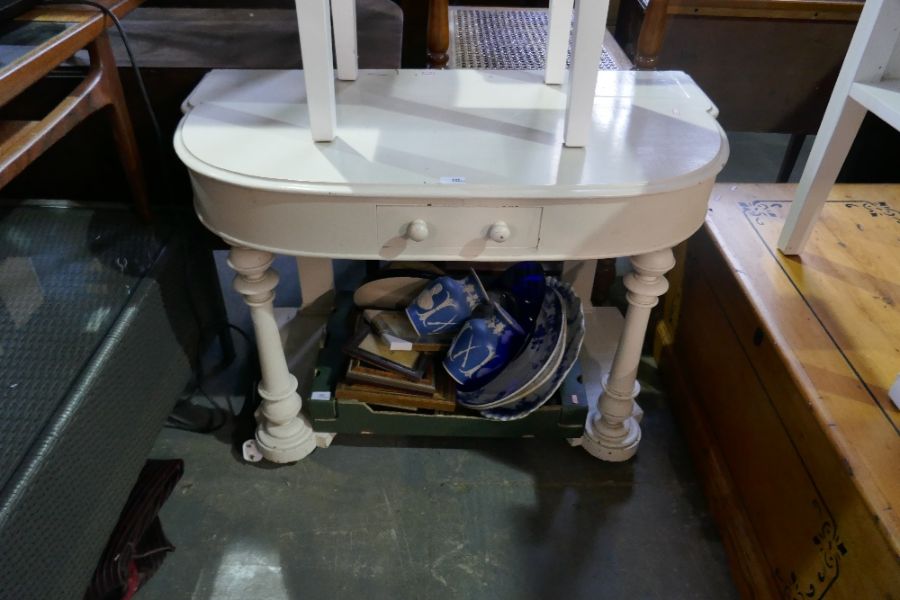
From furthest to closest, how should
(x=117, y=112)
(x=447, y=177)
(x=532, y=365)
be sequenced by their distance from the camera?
(x=532, y=365)
(x=117, y=112)
(x=447, y=177)

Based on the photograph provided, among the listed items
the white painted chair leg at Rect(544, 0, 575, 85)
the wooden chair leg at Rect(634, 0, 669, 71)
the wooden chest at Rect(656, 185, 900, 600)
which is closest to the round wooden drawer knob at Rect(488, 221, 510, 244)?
the white painted chair leg at Rect(544, 0, 575, 85)

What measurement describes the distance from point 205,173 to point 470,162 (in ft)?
1.19

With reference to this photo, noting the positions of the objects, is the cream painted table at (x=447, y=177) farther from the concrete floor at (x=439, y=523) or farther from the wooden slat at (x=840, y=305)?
the concrete floor at (x=439, y=523)

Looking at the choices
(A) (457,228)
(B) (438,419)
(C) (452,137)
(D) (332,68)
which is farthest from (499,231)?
(B) (438,419)

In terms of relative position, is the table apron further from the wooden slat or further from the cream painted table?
the wooden slat

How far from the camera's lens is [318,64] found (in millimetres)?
933

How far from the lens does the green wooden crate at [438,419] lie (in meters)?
1.26

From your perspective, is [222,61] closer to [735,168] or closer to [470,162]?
[470,162]

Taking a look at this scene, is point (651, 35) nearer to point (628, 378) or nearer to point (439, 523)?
Result: point (628, 378)

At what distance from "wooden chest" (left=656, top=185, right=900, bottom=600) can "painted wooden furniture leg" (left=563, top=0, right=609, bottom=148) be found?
44 centimetres

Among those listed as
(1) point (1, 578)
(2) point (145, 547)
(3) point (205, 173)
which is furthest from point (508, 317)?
(1) point (1, 578)

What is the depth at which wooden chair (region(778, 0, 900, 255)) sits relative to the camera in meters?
0.97

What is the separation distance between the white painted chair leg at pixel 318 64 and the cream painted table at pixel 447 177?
30 mm

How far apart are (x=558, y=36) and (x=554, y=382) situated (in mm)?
608
